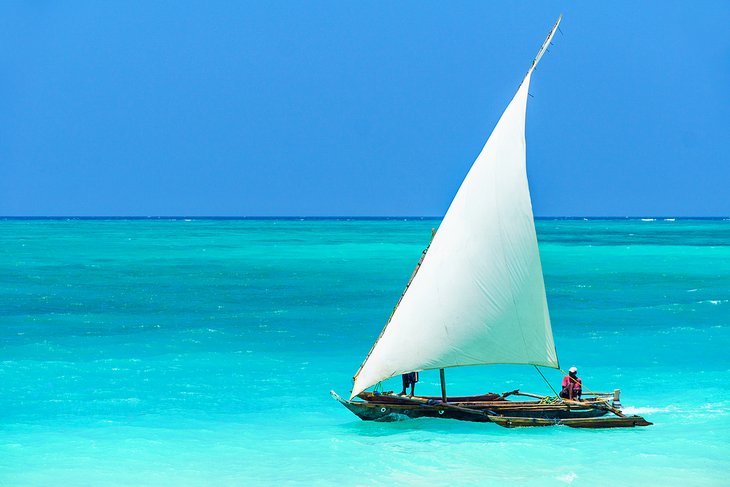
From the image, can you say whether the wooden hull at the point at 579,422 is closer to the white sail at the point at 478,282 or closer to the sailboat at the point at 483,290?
the sailboat at the point at 483,290

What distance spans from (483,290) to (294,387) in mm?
8818

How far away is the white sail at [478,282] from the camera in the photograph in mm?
20859

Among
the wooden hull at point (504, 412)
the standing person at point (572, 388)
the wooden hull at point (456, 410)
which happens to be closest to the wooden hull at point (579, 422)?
the wooden hull at point (504, 412)

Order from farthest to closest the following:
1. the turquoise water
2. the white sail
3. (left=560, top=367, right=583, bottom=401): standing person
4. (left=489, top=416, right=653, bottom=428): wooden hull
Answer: (left=560, top=367, right=583, bottom=401): standing person < (left=489, top=416, right=653, bottom=428): wooden hull < the white sail < the turquoise water

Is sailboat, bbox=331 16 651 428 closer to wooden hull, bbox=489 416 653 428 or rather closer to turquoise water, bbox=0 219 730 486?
wooden hull, bbox=489 416 653 428

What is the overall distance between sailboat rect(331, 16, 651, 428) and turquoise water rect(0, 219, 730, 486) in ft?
4.93

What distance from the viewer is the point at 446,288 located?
20984mm

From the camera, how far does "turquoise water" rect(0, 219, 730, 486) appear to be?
1970cm

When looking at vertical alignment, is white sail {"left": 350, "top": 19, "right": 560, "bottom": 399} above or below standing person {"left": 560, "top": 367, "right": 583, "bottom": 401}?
above

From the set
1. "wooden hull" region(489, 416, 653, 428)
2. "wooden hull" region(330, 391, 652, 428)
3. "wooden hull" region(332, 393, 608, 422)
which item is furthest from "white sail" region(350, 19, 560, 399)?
"wooden hull" region(489, 416, 653, 428)

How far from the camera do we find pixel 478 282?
2106 centimetres

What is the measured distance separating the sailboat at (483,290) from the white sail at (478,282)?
0.02m

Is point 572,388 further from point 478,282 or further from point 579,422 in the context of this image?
point 478,282

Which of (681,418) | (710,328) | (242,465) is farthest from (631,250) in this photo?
(242,465)
